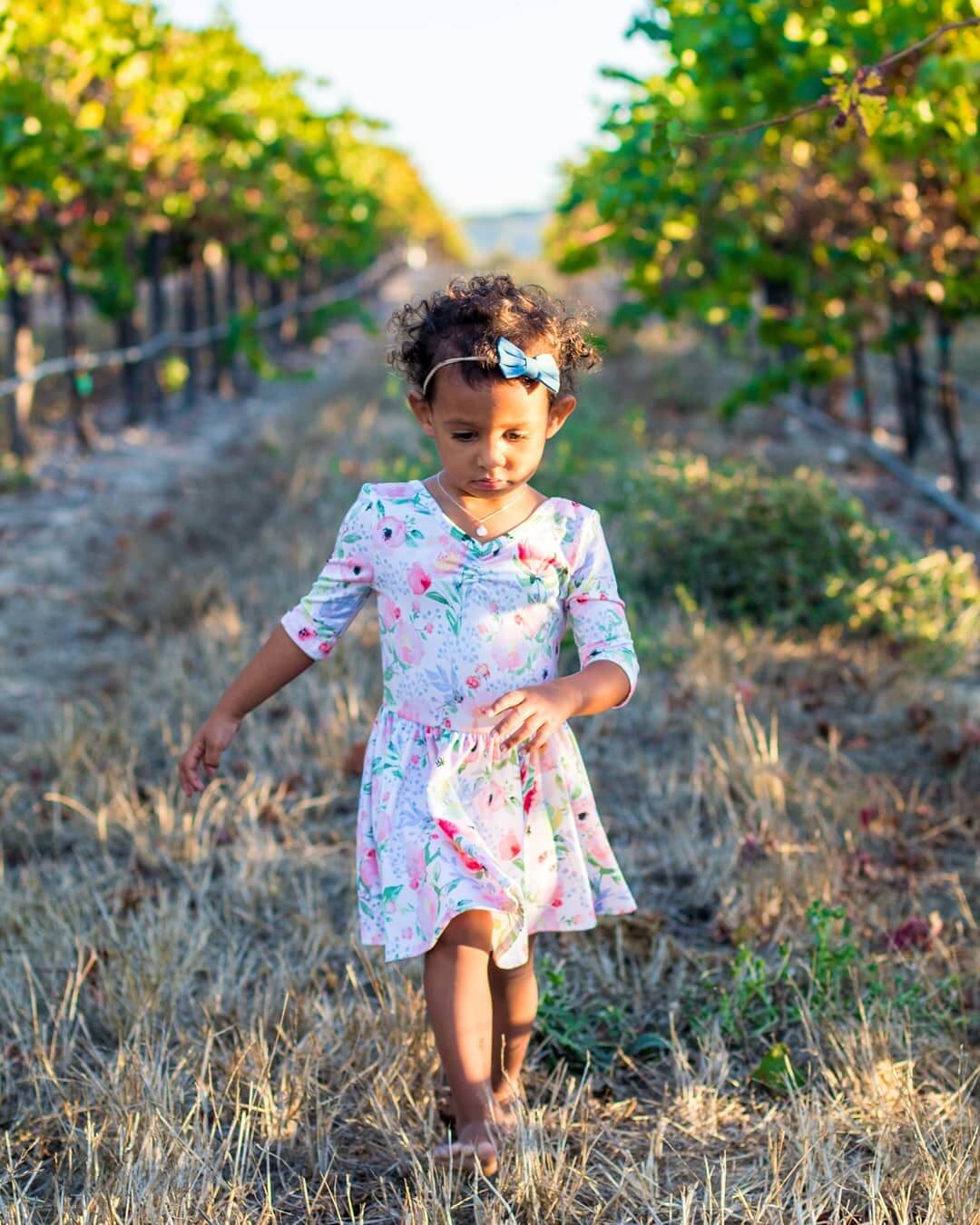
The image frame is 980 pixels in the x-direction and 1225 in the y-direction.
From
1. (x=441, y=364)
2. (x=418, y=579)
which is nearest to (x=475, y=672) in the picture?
(x=418, y=579)

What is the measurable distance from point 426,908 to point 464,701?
0.35 metres

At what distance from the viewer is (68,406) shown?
1331 centimetres

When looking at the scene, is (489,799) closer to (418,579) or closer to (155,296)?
(418,579)

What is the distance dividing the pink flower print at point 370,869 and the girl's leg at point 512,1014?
0.26m

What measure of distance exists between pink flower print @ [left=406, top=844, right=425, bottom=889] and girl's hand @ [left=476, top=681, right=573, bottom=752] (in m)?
0.27

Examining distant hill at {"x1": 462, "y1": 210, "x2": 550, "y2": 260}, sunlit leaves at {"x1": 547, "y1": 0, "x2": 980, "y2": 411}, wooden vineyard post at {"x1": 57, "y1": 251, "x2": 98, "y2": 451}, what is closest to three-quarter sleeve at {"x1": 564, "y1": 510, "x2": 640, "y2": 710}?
sunlit leaves at {"x1": 547, "y1": 0, "x2": 980, "y2": 411}

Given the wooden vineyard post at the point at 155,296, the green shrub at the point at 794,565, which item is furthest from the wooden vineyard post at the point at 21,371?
the green shrub at the point at 794,565

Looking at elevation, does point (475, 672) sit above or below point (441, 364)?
below

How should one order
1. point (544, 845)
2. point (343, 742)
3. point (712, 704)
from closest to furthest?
point (544, 845)
point (343, 742)
point (712, 704)

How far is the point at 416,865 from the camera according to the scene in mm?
2342

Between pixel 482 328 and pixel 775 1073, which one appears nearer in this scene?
pixel 482 328

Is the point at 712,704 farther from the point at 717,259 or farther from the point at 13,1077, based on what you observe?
the point at 717,259

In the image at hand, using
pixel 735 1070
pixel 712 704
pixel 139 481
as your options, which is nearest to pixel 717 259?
pixel 139 481

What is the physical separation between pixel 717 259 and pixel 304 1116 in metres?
7.25
